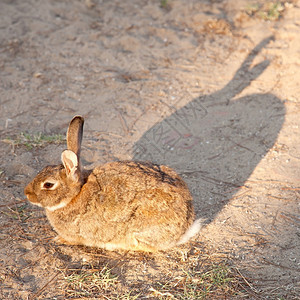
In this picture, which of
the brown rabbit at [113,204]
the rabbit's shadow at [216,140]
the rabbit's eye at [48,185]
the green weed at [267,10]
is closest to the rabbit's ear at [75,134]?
the brown rabbit at [113,204]

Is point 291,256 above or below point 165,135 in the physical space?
above

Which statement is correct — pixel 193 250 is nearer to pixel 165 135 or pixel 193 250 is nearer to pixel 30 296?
pixel 30 296

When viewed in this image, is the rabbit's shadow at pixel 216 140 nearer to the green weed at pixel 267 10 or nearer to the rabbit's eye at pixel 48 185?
the rabbit's eye at pixel 48 185

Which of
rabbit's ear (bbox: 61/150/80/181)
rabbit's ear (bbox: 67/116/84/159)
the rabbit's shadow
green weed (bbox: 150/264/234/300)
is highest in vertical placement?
rabbit's ear (bbox: 67/116/84/159)

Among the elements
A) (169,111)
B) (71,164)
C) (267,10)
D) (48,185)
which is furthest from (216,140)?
(267,10)

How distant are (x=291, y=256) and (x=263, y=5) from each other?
21.5ft

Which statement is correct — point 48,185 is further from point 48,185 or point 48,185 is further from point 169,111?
point 169,111

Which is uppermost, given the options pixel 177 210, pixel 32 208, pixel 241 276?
pixel 177 210

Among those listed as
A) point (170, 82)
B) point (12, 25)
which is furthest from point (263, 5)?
point (12, 25)

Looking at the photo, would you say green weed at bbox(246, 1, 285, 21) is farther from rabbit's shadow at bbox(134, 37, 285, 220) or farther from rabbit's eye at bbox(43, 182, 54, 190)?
rabbit's eye at bbox(43, 182, 54, 190)

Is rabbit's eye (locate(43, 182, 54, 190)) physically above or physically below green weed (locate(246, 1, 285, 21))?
below

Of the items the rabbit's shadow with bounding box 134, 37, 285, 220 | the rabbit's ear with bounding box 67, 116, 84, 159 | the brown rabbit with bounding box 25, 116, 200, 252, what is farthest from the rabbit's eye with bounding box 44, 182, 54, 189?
the rabbit's shadow with bounding box 134, 37, 285, 220

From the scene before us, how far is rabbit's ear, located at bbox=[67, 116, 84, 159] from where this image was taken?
13.6 ft

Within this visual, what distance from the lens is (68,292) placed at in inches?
147
